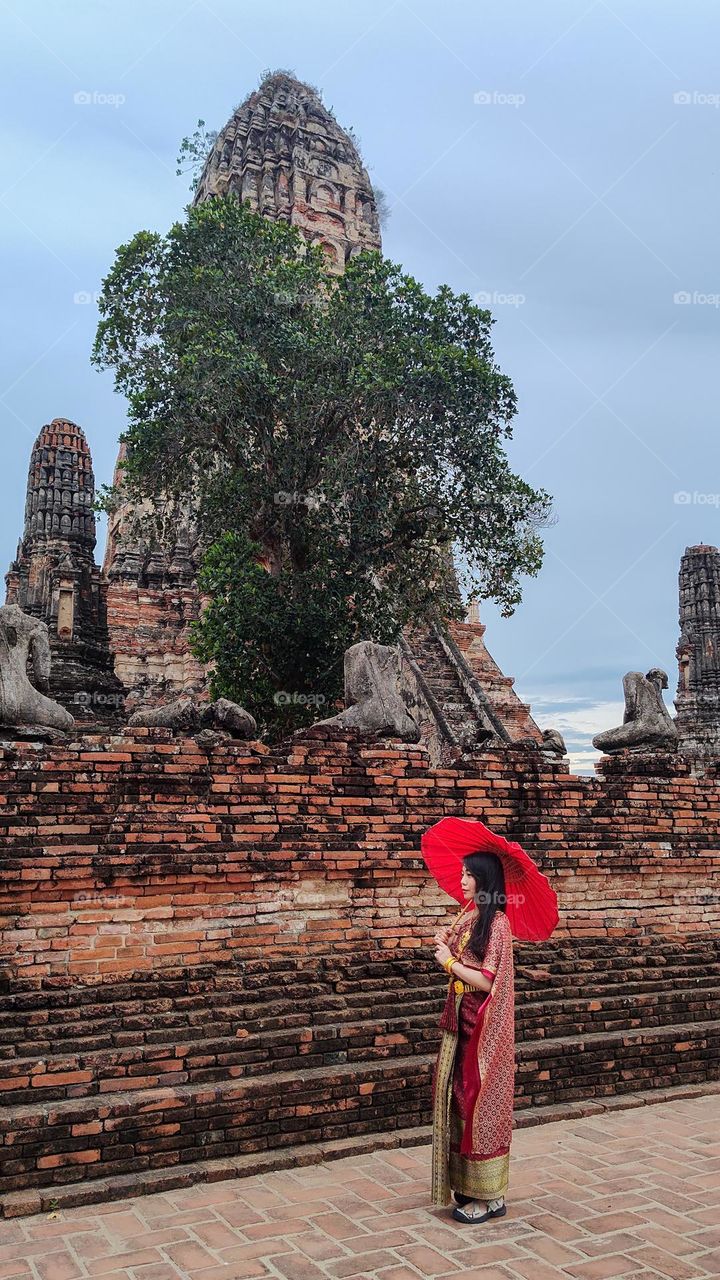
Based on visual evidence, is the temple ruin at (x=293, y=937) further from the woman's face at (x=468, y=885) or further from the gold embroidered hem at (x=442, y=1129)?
the woman's face at (x=468, y=885)

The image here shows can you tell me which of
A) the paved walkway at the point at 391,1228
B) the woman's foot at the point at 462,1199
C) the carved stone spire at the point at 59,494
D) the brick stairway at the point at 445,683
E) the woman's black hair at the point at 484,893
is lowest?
the paved walkway at the point at 391,1228

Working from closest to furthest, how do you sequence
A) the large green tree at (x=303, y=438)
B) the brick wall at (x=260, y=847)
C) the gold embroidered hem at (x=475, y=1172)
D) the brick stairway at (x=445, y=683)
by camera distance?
1. the gold embroidered hem at (x=475, y=1172)
2. the brick wall at (x=260, y=847)
3. the large green tree at (x=303, y=438)
4. the brick stairway at (x=445, y=683)

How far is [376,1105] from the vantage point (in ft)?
16.9

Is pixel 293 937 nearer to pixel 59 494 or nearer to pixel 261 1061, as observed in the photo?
pixel 261 1061

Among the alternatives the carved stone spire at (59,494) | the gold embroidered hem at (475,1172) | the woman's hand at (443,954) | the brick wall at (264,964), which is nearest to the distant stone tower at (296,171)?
the carved stone spire at (59,494)

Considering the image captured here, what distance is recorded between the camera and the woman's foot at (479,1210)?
4098 millimetres

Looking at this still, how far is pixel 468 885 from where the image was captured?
4.33 meters

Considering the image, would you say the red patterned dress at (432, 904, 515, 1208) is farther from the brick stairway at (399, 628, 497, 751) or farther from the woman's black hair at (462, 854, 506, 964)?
the brick stairway at (399, 628, 497, 751)

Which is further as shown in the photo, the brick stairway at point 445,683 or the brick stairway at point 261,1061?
the brick stairway at point 445,683

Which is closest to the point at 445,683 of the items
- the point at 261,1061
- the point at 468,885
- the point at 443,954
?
the point at 261,1061

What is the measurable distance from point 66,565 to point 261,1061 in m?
11.5

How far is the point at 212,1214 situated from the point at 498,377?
35.5 ft

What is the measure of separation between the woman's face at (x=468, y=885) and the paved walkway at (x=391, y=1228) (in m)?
1.31

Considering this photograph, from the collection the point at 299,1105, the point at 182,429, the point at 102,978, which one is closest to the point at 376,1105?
the point at 299,1105
